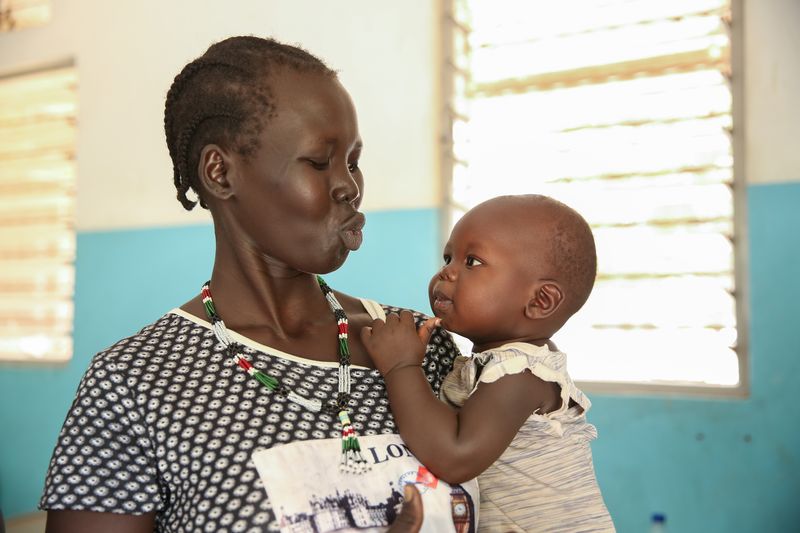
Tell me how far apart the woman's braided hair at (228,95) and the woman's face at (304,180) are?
0.02 metres

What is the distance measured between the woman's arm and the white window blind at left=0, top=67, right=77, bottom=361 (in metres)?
3.74

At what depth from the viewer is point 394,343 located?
1337mm

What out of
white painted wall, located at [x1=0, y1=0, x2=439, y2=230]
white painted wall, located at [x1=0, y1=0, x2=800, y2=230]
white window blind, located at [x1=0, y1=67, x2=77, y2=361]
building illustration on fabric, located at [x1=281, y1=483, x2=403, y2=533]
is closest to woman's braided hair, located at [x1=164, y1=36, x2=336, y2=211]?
building illustration on fabric, located at [x1=281, y1=483, x2=403, y2=533]

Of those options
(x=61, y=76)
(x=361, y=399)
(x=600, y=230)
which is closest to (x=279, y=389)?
(x=361, y=399)

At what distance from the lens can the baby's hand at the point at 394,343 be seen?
51.9 inches

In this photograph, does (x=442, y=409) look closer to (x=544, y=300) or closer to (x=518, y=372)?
(x=518, y=372)

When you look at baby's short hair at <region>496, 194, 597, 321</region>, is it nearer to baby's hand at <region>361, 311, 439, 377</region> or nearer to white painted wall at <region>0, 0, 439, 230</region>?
baby's hand at <region>361, 311, 439, 377</region>

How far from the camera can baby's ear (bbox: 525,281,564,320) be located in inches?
59.9

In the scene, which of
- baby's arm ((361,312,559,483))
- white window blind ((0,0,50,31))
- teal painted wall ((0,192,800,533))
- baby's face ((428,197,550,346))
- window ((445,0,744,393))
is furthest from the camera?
white window blind ((0,0,50,31))

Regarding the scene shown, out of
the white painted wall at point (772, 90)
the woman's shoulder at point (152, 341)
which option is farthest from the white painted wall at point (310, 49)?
the woman's shoulder at point (152, 341)

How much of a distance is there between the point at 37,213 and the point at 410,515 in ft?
14.0

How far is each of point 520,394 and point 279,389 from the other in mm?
402

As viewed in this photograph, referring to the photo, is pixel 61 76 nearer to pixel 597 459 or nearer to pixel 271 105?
pixel 597 459

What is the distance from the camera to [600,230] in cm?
324
